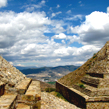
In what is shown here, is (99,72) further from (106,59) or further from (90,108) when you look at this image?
(90,108)

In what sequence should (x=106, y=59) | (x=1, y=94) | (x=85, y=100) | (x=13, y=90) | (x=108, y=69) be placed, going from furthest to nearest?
(x=106, y=59)
(x=108, y=69)
(x=85, y=100)
(x=13, y=90)
(x=1, y=94)

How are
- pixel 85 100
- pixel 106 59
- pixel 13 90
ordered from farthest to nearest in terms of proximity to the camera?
Result: pixel 106 59 → pixel 85 100 → pixel 13 90

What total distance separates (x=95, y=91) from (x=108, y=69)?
3.11 metres

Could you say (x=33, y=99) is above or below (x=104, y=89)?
above

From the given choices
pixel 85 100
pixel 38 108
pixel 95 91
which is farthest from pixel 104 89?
pixel 38 108

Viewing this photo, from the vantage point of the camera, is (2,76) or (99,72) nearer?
(2,76)

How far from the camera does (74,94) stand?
1217 centimetres

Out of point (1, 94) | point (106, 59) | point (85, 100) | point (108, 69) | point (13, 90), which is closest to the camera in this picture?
point (1, 94)

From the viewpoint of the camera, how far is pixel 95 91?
9984 mm

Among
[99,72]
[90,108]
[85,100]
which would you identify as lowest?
[90,108]

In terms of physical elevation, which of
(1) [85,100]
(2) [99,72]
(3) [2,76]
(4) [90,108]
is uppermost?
(3) [2,76]

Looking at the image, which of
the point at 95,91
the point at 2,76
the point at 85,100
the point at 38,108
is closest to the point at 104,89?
the point at 95,91

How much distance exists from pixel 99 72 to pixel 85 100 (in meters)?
3.86

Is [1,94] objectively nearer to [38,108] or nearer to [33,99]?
[33,99]
